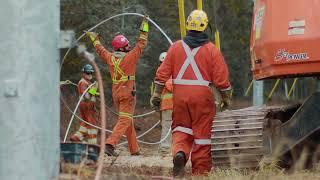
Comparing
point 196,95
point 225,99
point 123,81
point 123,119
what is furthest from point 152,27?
point 196,95

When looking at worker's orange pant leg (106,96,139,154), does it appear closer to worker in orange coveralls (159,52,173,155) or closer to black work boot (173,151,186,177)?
worker in orange coveralls (159,52,173,155)

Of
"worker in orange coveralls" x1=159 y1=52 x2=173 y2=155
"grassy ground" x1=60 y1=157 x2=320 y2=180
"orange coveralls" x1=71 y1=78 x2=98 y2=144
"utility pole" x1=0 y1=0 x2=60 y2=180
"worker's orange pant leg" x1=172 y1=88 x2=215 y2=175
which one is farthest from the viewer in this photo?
"orange coveralls" x1=71 y1=78 x2=98 y2=144

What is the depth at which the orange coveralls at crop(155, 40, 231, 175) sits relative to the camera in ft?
29.6

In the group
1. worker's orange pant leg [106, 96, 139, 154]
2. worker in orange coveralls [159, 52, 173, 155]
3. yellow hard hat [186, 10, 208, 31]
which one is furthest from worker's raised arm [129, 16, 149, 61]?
yellow hard hat [186, 10, 208, 31]

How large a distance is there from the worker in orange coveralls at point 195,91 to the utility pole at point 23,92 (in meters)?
4.68

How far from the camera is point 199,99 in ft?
29.4

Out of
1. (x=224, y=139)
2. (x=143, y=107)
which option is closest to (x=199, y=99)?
(x=224, y=139)

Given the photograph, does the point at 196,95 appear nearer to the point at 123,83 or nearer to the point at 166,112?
the point at 123,83

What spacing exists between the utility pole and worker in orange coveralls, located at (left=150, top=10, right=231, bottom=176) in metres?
4.68

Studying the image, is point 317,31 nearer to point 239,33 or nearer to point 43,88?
point 43,88

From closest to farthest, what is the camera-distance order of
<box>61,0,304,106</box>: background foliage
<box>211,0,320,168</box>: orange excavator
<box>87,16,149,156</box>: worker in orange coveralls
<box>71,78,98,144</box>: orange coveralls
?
<box>211,0,320,168</box>: orange excavator, <box>87,16,149,156</box>: worker in orange coveralls, <box>71,78,98,144</box>: orange coveralls, <box>61,0,304,106</box>: background foliage

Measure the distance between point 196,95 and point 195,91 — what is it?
0.05m

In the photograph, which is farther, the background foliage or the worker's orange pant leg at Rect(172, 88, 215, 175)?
the background foliage

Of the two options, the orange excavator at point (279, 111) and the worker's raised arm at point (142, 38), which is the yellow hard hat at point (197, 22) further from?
the worker's raised arm at point (142, 38)
